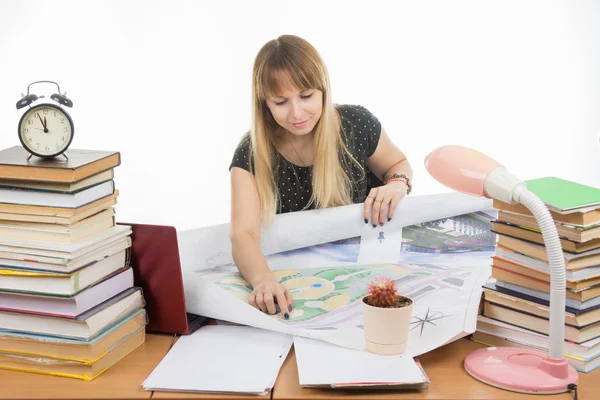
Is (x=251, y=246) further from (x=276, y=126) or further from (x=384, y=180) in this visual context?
(x=384, y=180)

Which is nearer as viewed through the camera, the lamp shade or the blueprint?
the lamp shade

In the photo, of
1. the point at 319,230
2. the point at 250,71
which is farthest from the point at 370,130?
the point at 250,71

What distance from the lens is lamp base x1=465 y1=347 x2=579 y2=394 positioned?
3.28ft

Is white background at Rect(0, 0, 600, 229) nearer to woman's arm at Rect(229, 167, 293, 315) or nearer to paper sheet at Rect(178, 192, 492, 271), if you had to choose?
woman's arm at Rect(229, 167, 293, 315)

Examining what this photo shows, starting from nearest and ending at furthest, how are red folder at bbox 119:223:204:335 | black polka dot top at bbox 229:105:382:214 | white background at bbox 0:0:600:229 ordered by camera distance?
red folder at bbox 119:223:204:335, black polka dot top at bbox 229:105:382:214, white background at bbox 0:0:600:229

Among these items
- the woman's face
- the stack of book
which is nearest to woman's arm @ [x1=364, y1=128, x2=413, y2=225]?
the woman's face

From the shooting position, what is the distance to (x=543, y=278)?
115 cm

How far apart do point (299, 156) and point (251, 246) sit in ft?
1.77

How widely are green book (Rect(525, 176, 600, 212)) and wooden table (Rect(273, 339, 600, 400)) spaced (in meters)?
0.25

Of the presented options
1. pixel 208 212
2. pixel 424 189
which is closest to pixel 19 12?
pixel 208 212

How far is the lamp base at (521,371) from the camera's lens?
1.00 metres

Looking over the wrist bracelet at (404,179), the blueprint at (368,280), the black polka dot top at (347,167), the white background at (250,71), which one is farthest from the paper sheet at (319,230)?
the white background at (250,71)

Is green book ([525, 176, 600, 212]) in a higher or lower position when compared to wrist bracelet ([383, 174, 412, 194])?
higher

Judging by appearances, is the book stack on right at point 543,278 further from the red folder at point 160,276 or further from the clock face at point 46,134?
the clock face at point 46,134
